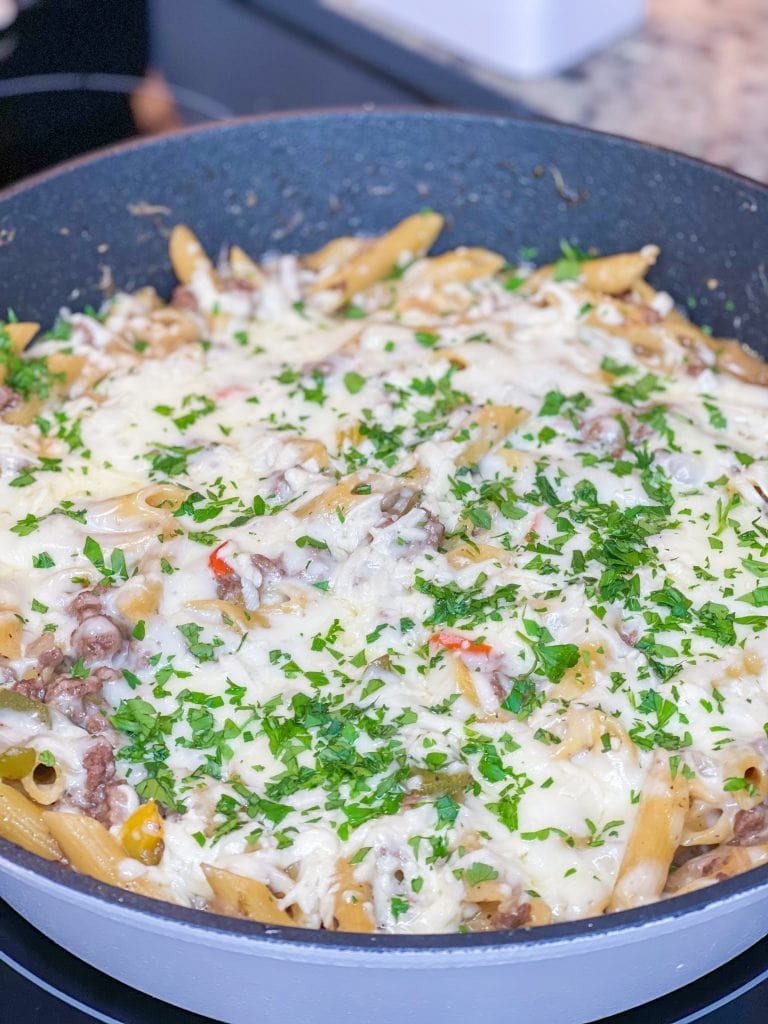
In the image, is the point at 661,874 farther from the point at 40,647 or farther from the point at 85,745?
the point at 40,647

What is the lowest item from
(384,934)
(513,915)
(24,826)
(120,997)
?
(120,997)

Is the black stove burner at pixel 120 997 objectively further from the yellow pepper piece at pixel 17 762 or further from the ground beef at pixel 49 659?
the ground beef at pixel 49 659

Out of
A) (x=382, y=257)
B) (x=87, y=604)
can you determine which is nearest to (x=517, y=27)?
(x=382, y=257)

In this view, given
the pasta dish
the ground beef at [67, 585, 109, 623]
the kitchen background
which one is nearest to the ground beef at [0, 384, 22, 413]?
the pasta dish

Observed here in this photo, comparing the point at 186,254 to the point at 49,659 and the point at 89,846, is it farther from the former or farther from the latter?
the point at 89,846

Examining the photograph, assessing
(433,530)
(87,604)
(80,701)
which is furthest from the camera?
(433,530)

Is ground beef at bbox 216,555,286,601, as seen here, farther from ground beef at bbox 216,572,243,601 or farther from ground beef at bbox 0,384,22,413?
ground beef at bbox 0,384,22,413

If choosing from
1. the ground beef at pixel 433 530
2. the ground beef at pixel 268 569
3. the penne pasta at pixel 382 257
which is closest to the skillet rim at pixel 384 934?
the ground beef at pixel 268 569
